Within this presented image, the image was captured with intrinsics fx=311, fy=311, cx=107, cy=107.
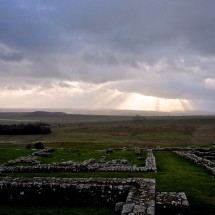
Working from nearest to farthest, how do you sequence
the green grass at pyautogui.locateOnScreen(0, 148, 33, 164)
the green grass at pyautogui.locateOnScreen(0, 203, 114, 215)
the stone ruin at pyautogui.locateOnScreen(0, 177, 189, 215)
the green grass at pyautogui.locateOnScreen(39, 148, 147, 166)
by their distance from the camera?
the green grass at pyautogui.locateOnScreen(0, 203, 114, 215) → the stone ruin at pyautogui.locateOnScreen(0, 177, 189, 215) → the green grass at pyautogui.locateOnScreen(39, 148, 147, 166) → the green grass at pyautogui.locateOnScreen(0, 148, 33, 164)

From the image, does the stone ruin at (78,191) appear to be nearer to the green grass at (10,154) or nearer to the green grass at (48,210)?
the green grass at (48,210)

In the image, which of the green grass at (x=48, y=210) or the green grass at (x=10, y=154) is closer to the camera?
the green grass at (x=48, y=210)

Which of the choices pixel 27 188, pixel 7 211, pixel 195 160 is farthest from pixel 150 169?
pixel 7 211

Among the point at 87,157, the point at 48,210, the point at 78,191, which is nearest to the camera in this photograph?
the point at 48,210

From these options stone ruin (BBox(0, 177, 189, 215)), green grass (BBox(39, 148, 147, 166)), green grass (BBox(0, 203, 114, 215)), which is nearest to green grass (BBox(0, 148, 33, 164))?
green grass (BBox(39, 148, 147, 166))

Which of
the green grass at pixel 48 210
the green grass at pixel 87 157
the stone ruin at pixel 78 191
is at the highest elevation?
the stone ruin at pixel 78 191

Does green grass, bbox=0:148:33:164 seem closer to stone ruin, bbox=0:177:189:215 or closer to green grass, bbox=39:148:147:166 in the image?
green grass, bbox=39:148:147:166

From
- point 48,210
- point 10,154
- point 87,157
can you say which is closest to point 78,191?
point 48,210

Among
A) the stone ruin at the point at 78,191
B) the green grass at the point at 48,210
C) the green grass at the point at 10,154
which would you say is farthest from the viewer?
the green grass at the point at 10,154

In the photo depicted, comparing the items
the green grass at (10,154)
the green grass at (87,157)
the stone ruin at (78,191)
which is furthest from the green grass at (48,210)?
the green grass at (10,154)

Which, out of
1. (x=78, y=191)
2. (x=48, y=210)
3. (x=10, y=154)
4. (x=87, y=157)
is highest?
(x=78, y=191)

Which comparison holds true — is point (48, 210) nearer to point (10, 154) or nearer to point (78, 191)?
point (78, 191)

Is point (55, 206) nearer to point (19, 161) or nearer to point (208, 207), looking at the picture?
point (208, 207)

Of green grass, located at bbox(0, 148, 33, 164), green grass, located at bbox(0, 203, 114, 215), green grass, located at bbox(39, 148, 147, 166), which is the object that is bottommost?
green grass, located at bbox(0, 148, 33, 164)
